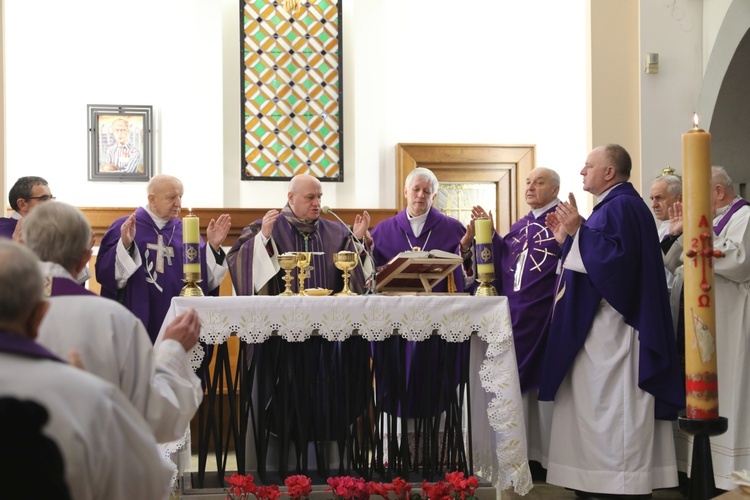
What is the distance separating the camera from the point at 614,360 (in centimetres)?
470

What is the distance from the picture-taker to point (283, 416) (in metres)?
4.61

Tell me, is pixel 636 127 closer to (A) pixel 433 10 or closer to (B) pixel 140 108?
(A) pixel 433 10

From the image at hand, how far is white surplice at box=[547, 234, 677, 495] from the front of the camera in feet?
15.2

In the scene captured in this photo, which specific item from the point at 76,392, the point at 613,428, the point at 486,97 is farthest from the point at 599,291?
the point at 486,97

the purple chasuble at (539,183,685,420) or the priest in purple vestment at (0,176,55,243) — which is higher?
the priest in purple vestment at (0,176,55,243)

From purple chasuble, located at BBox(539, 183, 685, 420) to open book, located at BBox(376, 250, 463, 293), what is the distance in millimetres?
646

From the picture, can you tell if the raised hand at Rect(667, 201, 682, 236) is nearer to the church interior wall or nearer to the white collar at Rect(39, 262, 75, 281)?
the church interior wall

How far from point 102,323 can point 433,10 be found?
22.1 feet

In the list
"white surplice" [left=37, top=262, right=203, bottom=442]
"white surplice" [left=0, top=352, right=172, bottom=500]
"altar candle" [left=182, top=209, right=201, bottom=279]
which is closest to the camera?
"white surplice" [left=0, top=352, right=172, bottom=500]

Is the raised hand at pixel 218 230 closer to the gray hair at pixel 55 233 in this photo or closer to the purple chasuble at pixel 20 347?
the gray hair at pixel 55 233

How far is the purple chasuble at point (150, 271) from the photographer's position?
17.9ft

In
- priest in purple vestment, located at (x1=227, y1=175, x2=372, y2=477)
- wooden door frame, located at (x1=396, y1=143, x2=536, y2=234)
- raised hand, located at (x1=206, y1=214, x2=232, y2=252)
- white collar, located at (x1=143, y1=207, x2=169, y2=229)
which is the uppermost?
wooden door frame, located at (x1=396, y1=143, x2=536, y2=234)

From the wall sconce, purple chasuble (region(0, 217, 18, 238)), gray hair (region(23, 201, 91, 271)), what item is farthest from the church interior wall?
gray hair (region(23, 201, 91, 271))

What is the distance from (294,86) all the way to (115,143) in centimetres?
162
